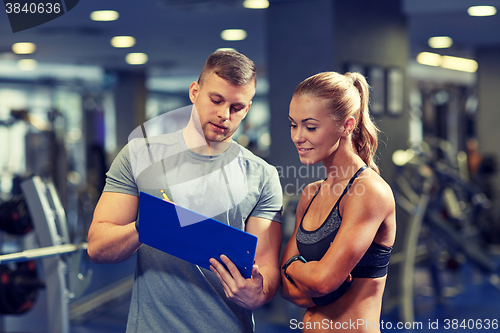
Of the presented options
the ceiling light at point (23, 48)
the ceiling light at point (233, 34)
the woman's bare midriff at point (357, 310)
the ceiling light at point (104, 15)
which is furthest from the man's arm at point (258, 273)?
the ceiling light at point (23, 48)

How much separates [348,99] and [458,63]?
27.6ft

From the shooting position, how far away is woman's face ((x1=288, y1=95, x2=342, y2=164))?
4.58 feet

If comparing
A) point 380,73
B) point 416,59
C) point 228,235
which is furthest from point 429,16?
point 228,235

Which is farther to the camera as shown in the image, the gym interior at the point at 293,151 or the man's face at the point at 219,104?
the gym interior at the point at 293,151

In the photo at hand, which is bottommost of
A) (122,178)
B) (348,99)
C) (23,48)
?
(23,48)

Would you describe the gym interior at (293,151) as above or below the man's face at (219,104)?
below

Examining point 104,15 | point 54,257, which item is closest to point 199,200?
point 54,257

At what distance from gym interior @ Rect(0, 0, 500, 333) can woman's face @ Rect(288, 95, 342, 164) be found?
1.61 feet

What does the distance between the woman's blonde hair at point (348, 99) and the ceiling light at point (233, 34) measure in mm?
4371

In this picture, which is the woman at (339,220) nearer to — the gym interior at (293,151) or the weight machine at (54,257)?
the gym interior at (293,151)

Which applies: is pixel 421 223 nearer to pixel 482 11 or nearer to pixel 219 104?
pixel 482 11

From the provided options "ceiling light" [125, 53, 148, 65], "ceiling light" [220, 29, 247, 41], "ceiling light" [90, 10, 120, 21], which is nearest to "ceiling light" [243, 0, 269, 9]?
"ceiling light" [90, 10, 120, 21]

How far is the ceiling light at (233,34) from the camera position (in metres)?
5.69

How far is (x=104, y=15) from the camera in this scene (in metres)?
4.29
